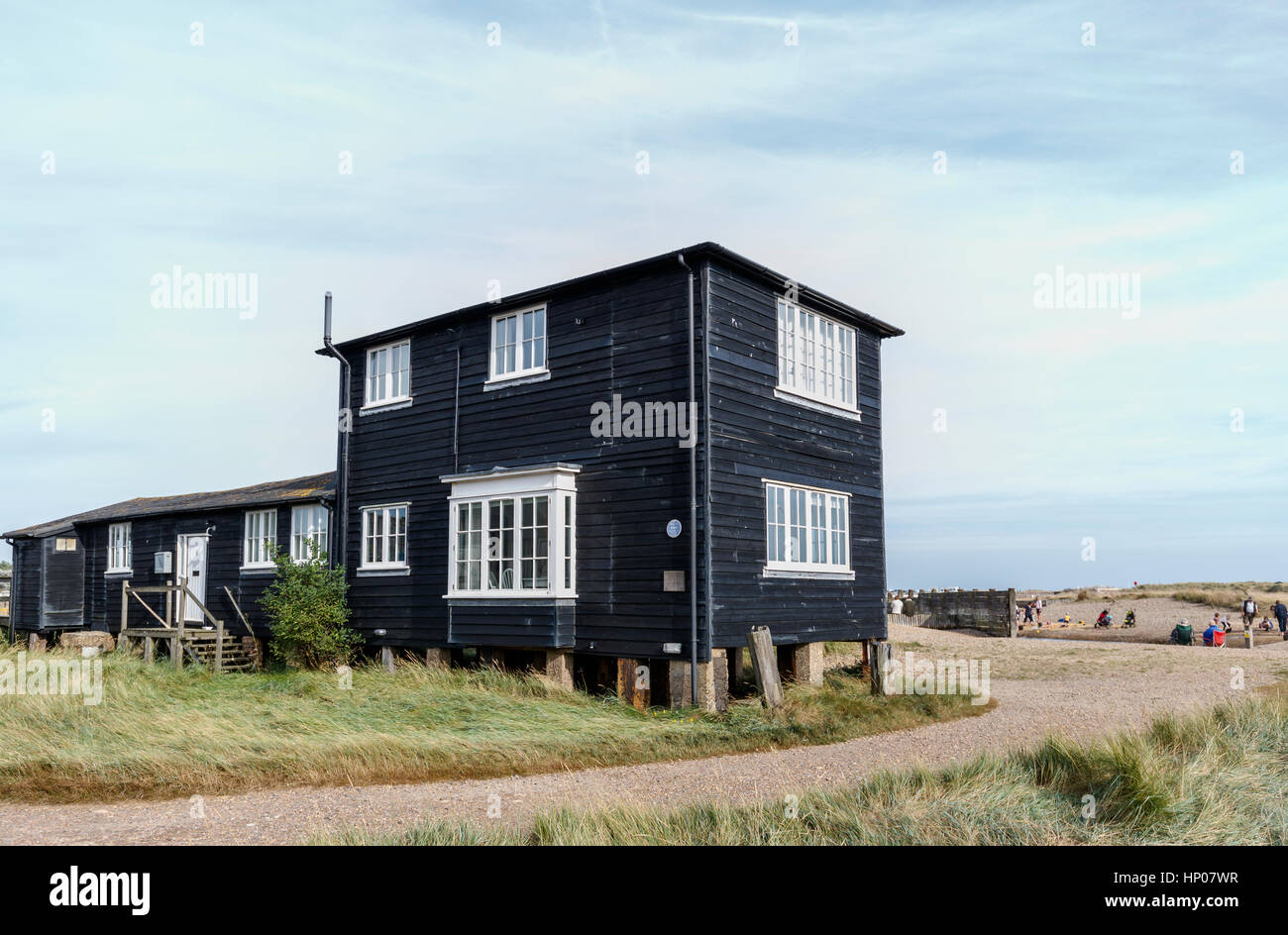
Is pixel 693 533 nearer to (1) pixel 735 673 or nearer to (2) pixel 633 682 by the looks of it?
(2) pixel 633 682

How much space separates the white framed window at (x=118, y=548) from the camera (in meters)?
27.5

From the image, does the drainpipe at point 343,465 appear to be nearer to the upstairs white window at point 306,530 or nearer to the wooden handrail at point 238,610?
the upstairs white window at point 306,530

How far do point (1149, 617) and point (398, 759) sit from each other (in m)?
42.6

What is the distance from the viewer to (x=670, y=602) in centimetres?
1527

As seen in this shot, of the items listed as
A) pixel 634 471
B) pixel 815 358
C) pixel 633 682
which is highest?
pixel 815 358

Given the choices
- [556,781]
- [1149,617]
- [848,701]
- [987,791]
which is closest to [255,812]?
[556,781]

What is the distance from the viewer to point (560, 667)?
1644 centimetres

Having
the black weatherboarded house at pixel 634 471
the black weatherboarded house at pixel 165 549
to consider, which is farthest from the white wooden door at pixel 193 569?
the black weatherboarded house at pixel 634 471

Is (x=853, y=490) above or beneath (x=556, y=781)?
above

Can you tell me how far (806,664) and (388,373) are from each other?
1027 cm

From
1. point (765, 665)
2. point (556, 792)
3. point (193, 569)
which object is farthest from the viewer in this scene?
point (193, 569)

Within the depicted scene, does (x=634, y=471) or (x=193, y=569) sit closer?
(x=634, y=471)

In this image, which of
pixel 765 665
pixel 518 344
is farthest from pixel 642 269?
pixel 765 665
